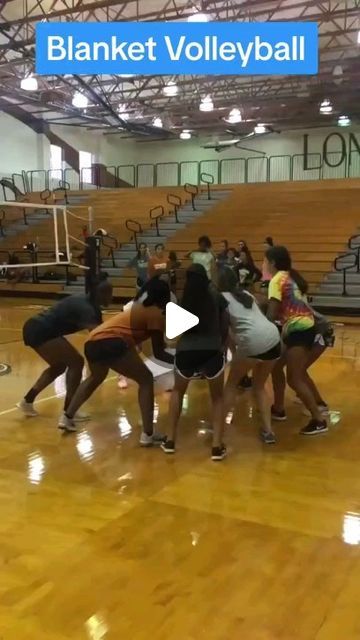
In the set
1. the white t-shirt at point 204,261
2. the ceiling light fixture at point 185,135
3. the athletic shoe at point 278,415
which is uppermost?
the ceiling light fixture at point 185,135

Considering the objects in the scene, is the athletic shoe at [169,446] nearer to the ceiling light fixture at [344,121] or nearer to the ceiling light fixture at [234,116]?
the ceiling light fixture at [234,116]

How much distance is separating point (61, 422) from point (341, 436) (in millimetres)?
2210

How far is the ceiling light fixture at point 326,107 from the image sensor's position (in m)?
23.8

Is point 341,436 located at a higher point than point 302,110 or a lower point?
lower

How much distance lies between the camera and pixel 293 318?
5137mm

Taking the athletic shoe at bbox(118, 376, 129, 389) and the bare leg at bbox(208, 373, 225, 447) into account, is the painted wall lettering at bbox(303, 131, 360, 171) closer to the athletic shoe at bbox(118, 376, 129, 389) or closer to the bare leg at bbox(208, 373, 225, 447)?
the athletic shoe at bbox(118, 376, 129, 389)

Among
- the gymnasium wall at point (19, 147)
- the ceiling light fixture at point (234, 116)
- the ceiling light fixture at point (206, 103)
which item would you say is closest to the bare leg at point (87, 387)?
the ceiling light fixture at point (206, 103)

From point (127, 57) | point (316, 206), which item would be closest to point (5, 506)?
point (127, 57)

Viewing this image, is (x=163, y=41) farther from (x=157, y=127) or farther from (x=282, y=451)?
(x=157, y=127)

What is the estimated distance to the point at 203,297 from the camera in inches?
145

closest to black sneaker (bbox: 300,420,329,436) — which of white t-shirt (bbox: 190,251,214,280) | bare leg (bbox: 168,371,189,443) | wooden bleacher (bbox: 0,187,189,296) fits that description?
bare leg (bbox: 168,371,189,443)

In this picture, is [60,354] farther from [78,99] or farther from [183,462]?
[78,99]

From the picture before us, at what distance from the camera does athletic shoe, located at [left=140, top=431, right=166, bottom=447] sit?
16.1 ft
